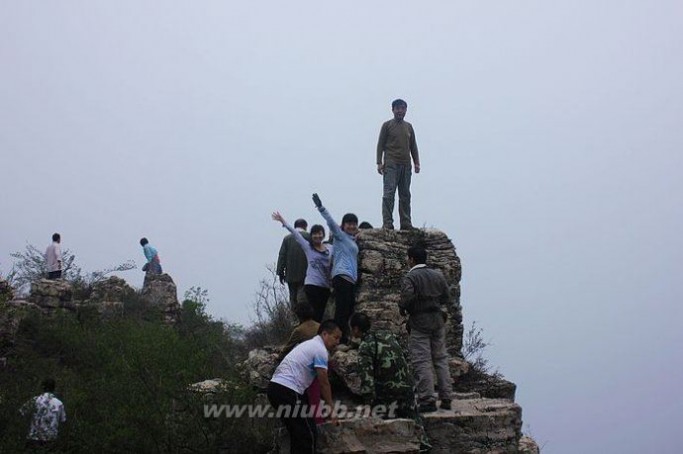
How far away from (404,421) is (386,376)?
502mm

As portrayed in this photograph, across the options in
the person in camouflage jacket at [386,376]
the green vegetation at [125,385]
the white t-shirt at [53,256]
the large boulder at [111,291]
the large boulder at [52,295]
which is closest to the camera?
the person in camouflage jacket at [386,376]

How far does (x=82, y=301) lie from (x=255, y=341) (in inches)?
290

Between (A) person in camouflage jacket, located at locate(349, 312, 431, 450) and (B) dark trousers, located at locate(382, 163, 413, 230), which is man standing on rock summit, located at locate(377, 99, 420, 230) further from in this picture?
(A) person in camouflage jacket, located at locate(349, 312, 431, 450)

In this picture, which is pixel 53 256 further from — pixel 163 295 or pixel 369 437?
pixel 369 437

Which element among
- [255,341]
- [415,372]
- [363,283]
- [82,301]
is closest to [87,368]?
[255,341]

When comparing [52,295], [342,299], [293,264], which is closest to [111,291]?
[52,295]

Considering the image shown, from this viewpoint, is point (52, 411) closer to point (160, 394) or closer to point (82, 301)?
point (160, 394)

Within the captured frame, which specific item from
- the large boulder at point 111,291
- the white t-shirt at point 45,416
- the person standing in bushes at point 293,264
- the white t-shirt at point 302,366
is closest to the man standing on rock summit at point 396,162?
the person standing in bushes at point 293,264

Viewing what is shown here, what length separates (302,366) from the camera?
669 cm

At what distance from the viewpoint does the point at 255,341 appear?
13.9 m

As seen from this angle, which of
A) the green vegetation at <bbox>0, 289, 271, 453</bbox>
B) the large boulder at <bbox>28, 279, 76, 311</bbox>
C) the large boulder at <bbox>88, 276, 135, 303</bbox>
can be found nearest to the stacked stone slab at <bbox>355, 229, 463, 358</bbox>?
the green vegetation at <bbox>0, 289, 271, 453</bbox>

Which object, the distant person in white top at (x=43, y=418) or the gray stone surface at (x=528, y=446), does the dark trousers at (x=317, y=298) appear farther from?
the distant person in white top at (x=43, y=418)

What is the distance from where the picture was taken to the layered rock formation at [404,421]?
7164 mm

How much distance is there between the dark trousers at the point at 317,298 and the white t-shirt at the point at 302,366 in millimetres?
2832
